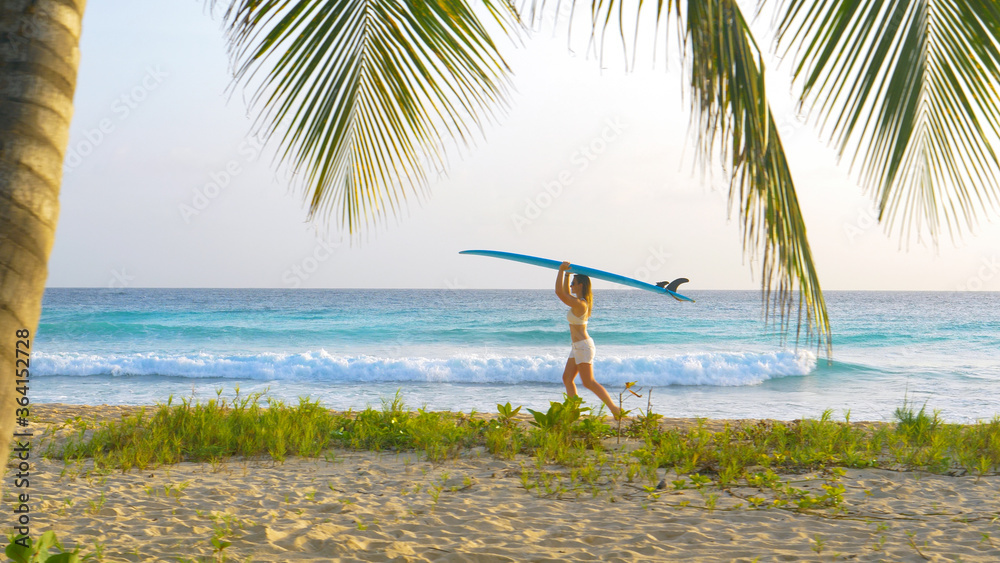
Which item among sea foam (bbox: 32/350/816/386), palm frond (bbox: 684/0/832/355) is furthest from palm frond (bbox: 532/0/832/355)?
sea foam (bbox: 32/350/816/386)

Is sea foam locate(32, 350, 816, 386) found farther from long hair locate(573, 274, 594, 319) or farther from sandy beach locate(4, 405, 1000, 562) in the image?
sandy beach locate(4, 405, 1000, 562)

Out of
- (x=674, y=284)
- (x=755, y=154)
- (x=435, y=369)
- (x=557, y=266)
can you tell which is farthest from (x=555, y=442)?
(x=435, y=369)

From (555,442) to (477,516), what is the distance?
1409mm

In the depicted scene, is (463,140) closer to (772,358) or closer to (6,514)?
(6,514)

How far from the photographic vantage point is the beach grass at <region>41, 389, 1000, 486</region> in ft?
15.0

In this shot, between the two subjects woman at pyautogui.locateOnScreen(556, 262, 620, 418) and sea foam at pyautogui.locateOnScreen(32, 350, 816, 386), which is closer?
woman at pyautogui.locateOnScreen(556, 262, 620, 418)

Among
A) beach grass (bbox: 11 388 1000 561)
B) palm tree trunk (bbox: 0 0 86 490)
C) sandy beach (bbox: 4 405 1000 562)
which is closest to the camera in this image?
palm tree trunk (bbox: 0 0 86 490)

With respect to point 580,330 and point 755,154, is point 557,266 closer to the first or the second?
point 580,330

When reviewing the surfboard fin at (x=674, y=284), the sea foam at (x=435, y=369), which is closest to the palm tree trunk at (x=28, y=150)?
the surfboard fin at (x=674, y=284)

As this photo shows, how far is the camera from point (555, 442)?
4.85 meters

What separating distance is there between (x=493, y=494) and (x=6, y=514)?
2681 mm

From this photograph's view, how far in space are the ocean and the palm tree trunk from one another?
10.4 ft

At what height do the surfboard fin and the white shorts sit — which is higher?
the surfboard fin

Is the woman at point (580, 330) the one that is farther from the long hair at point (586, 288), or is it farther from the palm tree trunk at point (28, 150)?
the palm tree trunk at point (28, 150)
